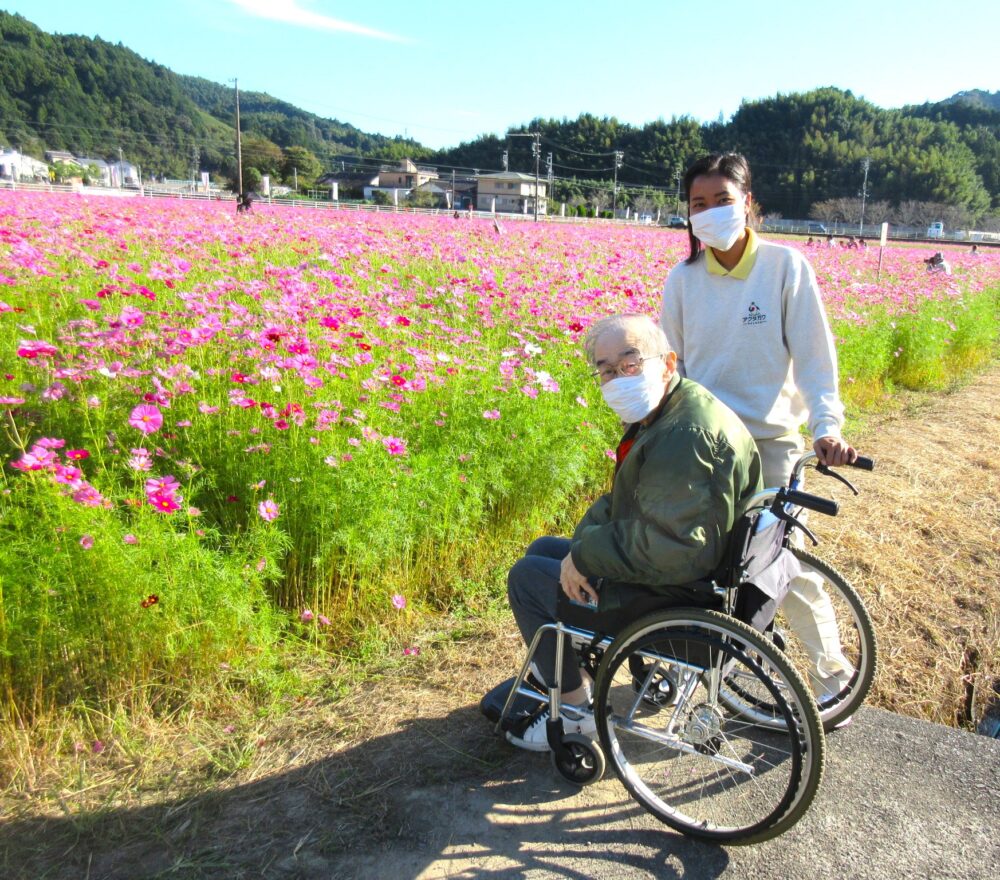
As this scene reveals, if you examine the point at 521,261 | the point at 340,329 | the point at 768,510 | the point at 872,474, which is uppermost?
the point at 521,261

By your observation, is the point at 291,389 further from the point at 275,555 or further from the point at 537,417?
the point at 537,417

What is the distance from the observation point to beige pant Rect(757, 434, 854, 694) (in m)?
2.44

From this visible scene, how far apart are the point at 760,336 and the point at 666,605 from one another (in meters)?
0.93

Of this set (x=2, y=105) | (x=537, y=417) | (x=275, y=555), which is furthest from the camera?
(x=2, y=105)

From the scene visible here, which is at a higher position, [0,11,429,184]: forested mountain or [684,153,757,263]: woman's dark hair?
[0,11,429,184]: forested mountain

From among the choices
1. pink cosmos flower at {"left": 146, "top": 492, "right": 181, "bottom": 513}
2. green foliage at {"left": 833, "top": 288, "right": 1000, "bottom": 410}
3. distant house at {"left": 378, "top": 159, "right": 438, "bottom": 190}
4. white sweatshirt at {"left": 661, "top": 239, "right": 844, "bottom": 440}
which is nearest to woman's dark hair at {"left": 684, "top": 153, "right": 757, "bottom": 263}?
white sweatshirt at {"left": 661, "top": 239, "right": 844, "bottom": 440}

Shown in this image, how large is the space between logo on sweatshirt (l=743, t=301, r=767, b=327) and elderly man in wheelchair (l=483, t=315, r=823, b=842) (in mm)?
499

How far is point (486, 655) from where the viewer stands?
3.08 meters

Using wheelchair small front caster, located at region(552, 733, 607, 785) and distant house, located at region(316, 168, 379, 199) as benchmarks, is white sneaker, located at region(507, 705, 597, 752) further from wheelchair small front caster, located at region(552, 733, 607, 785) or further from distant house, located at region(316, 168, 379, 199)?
distant house, located at region(316, 168, 379, 199)

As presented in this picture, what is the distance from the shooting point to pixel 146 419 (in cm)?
287

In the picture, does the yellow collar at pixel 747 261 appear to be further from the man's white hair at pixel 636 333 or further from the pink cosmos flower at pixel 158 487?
the pink cosmos flower at pixel 158 487

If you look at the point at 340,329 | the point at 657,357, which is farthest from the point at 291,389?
the point at 657,357

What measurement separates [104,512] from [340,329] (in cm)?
190

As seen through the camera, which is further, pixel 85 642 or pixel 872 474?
pixel 872 474
